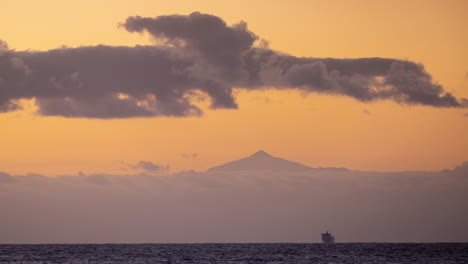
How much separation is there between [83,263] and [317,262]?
52.1m

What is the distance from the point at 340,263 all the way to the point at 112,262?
50.9 metres

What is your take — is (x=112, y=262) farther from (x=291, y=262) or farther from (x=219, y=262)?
(x=291, y=262)

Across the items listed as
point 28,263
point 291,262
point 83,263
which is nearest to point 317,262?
point 291,262

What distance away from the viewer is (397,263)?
18312 centimetres

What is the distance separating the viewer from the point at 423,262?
18950 centimetres

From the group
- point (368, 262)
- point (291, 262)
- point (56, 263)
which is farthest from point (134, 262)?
point (368, 262)

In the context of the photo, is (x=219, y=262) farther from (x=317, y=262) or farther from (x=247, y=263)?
(x=317, y=262)

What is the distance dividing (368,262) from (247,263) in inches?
1076

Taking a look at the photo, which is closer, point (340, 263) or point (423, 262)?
point (340, 263)

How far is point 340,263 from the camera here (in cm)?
17712

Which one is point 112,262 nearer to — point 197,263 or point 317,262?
point 197,263

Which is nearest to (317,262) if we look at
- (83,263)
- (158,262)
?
(158,262)

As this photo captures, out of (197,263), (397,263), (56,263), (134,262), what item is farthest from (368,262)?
(56,263)

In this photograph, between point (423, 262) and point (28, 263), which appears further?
point (423, 262)
